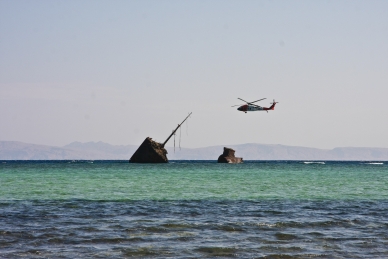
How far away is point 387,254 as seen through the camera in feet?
53.4

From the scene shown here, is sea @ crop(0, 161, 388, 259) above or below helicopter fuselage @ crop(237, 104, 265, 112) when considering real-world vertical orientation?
below

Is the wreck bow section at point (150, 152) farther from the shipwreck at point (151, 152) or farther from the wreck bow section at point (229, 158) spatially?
the wreck bow section at point (229, 158)

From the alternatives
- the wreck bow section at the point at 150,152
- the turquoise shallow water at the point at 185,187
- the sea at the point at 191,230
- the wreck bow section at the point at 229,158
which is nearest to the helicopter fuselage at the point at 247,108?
the turquoise shallow water at the point at 185,187

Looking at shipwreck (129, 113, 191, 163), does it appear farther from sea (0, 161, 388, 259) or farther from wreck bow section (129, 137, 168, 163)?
sea (0, 161, 388, 259)

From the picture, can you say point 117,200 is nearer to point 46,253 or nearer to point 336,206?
point 336,206

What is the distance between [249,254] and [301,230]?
5253 mm

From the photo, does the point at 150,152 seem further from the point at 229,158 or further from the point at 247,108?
the point at 247,108

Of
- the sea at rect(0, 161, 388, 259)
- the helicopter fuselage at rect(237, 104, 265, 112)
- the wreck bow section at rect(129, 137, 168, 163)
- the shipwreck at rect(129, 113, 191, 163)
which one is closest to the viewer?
the sea at rect(0, 161, 388, 259)

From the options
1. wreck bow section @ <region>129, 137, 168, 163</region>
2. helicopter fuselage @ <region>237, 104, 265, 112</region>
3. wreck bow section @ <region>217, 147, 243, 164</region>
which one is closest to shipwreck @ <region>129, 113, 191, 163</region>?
wreck bow section @ <region>129, 137, 168, 163</region>

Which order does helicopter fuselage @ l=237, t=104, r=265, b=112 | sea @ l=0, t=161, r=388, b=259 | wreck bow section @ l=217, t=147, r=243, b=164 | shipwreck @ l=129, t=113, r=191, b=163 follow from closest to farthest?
1. sea @ l=0, t=161, r=388, b=259
2. helicopter fuselage @ l=237, t=104, r=265, b=112
3. shipwreck @ l=129, t=113, r=191, b=163
4. wreck bow section @ l=217, t=147, r=243, b=164

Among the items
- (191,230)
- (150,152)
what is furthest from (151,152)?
(191,230)

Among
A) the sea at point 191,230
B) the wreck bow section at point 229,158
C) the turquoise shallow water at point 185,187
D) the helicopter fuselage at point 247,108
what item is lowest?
the sea at point 191,230

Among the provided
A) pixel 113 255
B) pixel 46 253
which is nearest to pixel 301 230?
pixel 113 255

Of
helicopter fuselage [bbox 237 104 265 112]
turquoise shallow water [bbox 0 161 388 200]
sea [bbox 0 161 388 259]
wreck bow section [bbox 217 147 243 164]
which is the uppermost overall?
helicopter fuselage [bbox 237 104 265 112]
